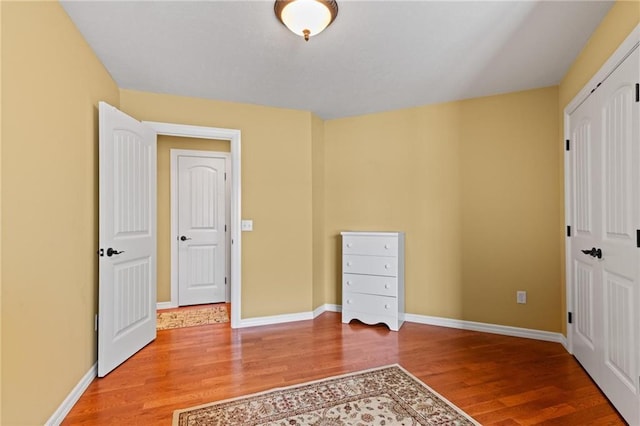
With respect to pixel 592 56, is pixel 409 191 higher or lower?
lower

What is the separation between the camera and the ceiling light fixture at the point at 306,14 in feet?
5.95

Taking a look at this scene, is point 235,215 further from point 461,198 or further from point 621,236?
point 621,236

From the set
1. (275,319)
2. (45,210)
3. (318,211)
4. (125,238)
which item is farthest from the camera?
(318,211)

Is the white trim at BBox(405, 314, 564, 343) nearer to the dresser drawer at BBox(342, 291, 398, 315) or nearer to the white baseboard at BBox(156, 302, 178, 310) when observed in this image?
the dresser drawer at BBox(342, 291, 398, 315)

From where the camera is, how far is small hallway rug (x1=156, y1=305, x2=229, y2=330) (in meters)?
3.63

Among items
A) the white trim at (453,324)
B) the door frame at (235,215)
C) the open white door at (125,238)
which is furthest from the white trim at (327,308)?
the open white door at (125,238)

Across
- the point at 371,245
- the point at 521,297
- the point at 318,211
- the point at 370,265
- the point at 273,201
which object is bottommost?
the point at 521,297

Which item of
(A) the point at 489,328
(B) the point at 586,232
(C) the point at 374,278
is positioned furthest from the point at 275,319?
(B) the point at 586,232

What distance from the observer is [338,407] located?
1948 mm

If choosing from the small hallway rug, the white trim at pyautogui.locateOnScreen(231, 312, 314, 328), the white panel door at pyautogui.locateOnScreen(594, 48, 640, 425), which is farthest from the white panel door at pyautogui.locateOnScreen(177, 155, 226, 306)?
the white panel door at pyautogui.locateOnScreen(594, 48, 640, 425)

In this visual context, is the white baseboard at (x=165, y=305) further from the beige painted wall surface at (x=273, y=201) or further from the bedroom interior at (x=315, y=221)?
the beige painted wall surface at (x=273, y=201)

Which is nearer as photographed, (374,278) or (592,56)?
(592,56)

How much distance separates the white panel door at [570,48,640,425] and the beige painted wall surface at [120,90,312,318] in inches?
98.6

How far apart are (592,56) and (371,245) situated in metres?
2.33
